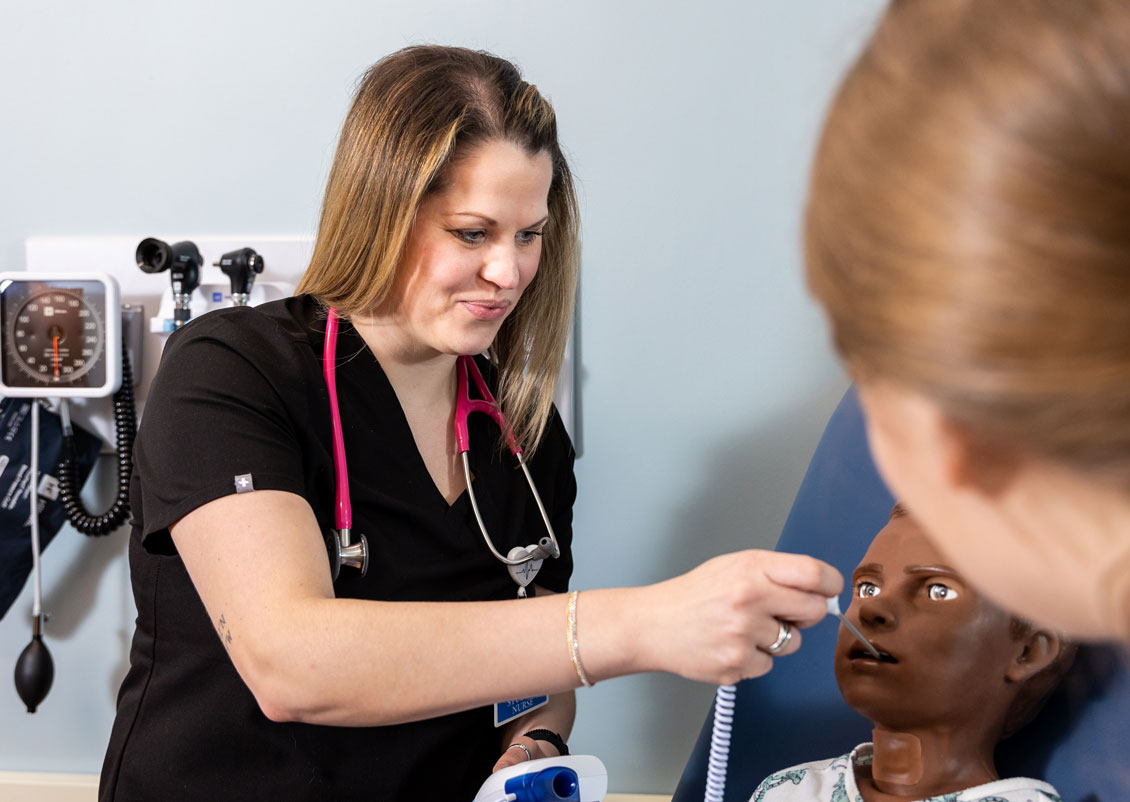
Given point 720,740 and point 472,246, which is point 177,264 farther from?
point 720,740

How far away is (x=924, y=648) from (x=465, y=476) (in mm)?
587

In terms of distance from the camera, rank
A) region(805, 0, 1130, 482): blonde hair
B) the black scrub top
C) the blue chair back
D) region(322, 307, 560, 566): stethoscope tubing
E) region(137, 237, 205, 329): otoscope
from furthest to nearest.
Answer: region(137, 237, 205, 329): otoscope
the blue chair back
region(322, 307, 560, 566): stethoscope tubing
the black scrub top
region(805, 0, 1130, 482): blonde hair

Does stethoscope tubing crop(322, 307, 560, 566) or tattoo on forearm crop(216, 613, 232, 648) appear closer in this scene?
tattoo on forearm crop(216, 613, 232, 648)

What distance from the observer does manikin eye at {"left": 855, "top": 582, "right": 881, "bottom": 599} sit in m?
1.03

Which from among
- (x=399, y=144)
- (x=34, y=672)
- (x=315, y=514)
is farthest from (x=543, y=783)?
(x=34, y=672)

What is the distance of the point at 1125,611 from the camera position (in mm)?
453

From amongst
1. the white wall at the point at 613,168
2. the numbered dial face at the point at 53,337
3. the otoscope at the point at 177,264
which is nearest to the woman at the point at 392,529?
the white wall at the point at 613,168

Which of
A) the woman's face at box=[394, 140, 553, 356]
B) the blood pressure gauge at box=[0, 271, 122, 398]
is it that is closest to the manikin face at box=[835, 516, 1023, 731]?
the woman's face at box=[394, 140, 553, 356]

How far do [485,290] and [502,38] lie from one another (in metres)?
0.58

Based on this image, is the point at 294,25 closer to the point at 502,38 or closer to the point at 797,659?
the point at 502,38

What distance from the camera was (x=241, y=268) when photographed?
5.00ft

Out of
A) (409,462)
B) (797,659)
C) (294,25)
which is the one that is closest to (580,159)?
(294,25)

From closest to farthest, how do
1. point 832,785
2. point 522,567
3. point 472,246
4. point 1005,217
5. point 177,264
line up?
point 1005,217, point 832,785, point 472,246, point 522,567, point 177,264

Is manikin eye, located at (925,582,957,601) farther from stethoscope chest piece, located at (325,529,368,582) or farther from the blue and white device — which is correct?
stethoscope chest piece, located at (325,529,368,582)
